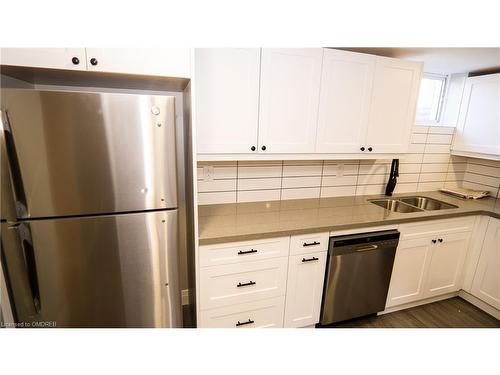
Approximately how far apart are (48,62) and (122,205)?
0.68 m

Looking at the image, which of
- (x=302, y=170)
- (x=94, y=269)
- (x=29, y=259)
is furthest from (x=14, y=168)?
(x=302, y=170)

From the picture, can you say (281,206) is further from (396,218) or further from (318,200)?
(396,218)

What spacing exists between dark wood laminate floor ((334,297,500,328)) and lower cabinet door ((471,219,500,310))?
0.48 ft

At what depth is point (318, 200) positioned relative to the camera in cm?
215

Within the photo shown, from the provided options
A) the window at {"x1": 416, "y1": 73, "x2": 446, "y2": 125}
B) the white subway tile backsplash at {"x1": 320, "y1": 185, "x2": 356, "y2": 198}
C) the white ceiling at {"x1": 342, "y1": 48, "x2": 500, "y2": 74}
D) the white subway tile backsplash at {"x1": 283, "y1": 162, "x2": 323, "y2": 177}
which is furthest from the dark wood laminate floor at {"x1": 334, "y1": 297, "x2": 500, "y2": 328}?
the white ceiling at {"x1": 342, "y1": 48, "x2": 500, "y2": 74}

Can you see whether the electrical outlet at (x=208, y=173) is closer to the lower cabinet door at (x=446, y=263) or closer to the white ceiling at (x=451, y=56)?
the white ceiling at (x=451, y=56)

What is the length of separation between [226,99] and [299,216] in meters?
0.92

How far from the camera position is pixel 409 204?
234 centimetres

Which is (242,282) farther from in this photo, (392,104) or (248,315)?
(392,104)

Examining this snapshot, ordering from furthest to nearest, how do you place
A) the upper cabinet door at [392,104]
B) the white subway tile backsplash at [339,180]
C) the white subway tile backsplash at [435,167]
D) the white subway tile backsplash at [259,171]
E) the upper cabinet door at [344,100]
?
the white subway tile backsplash at [435,167] → the white subway tile backsplash at [339,180] → the white subway tile backsplash at [259,171] → the upper cabinet door at [392,104] → the upper cabinet door at [344,100]

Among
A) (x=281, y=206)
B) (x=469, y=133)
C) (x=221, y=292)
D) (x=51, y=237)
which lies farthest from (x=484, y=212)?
(x=51, y=237)

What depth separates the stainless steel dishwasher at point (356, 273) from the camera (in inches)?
65.4

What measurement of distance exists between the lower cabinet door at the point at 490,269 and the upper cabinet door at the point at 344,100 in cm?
131

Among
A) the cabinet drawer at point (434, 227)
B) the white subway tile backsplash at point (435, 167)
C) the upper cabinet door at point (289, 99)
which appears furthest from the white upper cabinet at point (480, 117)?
the upper cabinet door at point (289, 99)
